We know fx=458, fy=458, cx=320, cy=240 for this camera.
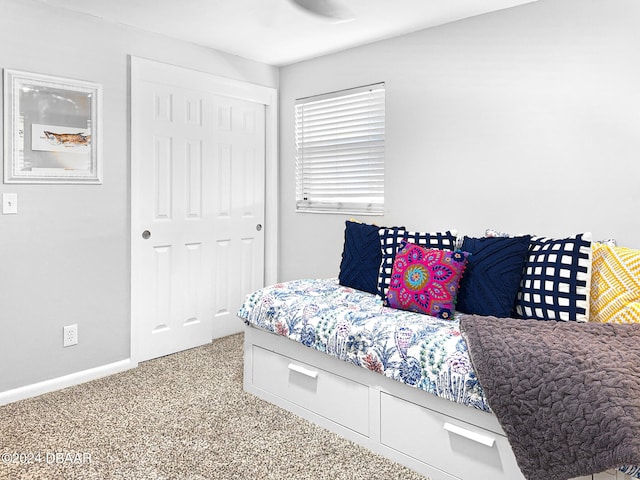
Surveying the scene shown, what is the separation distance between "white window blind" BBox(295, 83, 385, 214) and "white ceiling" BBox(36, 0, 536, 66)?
0.43 metres

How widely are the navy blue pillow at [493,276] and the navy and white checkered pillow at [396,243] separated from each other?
9.7 inches

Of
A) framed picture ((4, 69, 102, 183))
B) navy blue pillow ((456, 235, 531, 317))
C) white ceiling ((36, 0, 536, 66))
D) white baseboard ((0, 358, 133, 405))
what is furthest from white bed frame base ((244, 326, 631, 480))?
white ceiling ((36, 0, 536, 66))

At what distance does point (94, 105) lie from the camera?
2.91m

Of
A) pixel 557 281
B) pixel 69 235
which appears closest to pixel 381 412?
pixel 557 281

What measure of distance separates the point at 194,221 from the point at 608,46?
2858 mm

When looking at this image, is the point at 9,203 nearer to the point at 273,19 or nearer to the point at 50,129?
the point at 50,129

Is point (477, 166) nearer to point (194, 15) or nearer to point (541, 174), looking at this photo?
point (541, 174)

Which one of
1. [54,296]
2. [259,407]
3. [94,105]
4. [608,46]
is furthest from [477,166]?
[54,296]

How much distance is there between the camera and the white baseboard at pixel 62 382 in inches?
104

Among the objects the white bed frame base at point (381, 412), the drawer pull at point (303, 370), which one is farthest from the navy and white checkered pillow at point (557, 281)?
the drawer pull at point (303, 370)

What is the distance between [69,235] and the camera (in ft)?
9.34

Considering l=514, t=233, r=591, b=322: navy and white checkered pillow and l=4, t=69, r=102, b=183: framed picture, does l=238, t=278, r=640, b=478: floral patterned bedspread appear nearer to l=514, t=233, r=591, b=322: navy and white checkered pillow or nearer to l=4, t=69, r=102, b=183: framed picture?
l=514, t=233, r=591, b=322: navy and white checkered pillow

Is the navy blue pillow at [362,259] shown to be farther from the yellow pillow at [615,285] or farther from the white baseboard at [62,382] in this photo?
the white baseboard at [62,382]

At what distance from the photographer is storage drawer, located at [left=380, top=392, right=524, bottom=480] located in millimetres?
1748
